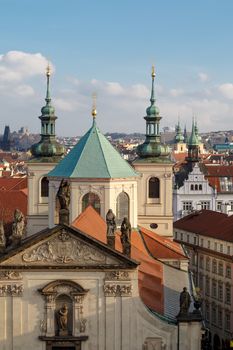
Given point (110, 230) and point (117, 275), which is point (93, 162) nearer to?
point (110, 230)

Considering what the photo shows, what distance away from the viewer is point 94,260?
3859 centimetres

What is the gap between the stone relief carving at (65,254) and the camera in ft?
126

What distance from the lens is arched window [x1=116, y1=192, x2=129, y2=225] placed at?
5778 cm

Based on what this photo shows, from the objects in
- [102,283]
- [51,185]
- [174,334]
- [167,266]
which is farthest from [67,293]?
[51,185]

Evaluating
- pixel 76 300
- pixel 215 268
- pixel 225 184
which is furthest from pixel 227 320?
pixel 225 184

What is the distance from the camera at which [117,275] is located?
127 ft

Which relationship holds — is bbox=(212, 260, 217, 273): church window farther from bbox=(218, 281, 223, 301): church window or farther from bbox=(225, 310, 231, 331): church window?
bbox=(225, 310, 231, 331): church window

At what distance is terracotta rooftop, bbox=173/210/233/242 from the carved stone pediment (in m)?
32.5

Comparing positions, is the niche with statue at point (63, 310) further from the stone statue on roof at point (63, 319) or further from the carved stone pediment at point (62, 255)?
the carved stone pediment at point (62, 255)

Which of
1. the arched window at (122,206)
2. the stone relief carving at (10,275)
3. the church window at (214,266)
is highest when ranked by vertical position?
the arched window at (122,206)

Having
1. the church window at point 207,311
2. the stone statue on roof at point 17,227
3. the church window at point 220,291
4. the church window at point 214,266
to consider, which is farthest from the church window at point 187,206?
the stone statue on roof at point 17,227

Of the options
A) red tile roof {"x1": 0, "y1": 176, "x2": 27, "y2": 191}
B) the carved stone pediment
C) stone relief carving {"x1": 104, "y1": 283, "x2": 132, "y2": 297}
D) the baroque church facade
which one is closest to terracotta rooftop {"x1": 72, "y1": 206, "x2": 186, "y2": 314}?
the baroque church facade

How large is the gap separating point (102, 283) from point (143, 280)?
703cm

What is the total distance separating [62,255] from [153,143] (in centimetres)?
2993
